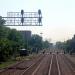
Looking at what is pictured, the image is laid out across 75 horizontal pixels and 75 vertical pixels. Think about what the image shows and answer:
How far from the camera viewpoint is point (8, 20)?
178ft

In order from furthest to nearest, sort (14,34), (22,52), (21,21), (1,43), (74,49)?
(74,49) < (14,34) < (22,52) < (1,43) < (21,21)

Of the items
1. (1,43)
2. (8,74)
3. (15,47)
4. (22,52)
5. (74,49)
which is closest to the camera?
(8,74)

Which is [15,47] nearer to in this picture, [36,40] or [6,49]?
[6,49]

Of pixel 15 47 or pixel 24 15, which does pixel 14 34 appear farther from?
pixel 24 15

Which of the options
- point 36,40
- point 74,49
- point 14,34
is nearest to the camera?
point 14,34

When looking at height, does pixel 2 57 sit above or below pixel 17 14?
below

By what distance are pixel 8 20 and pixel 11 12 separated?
1539mm

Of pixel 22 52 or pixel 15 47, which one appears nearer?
pixel 15 47

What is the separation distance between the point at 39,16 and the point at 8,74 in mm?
21708

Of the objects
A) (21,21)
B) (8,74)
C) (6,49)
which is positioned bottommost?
(8,74)

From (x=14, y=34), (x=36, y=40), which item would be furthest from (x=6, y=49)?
(x=36, y=40)

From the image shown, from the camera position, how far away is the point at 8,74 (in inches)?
1287

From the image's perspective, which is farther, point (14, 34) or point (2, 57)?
point (14, 34)

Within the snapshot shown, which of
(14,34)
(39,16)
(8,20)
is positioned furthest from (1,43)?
(14,34)
